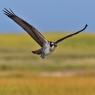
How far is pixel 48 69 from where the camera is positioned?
94.7 feet

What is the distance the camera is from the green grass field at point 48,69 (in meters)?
14.8

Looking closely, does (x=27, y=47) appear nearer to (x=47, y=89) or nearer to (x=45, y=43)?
(x=47, y=89)

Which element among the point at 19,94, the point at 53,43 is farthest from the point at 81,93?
the point at 53,43

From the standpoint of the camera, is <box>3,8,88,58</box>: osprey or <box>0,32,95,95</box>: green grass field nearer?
<box>3,8,88,58</box>: osprey

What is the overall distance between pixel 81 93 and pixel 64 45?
28.6 meters

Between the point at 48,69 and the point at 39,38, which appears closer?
the point at 39,38

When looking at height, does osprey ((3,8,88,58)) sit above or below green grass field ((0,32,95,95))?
above

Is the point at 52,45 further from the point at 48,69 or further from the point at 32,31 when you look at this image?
the point at 48,69

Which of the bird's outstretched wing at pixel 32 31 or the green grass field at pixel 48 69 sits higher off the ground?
the bird's outstretched wing at pixel 32 31

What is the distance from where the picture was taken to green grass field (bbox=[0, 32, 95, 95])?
48.4 ft

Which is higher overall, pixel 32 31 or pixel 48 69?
pixel 32 31

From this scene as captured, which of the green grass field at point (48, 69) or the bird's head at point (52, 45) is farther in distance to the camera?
the green grass field at point (48, 69)

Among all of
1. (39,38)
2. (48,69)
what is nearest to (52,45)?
(39,38)

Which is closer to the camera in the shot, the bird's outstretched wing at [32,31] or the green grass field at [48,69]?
the bird's outstretched wing at [32,31]
